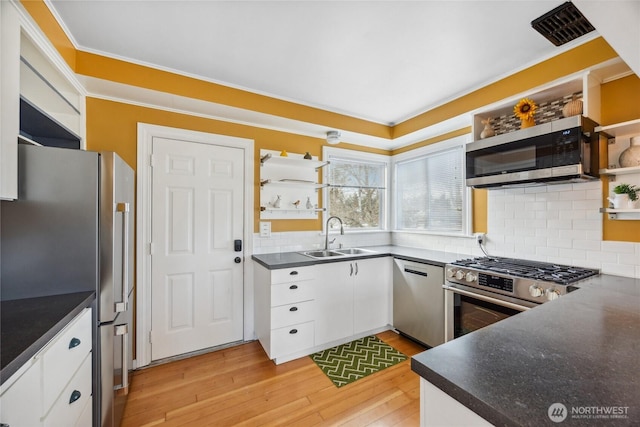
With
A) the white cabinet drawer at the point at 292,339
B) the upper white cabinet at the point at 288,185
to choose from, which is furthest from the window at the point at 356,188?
the white cabinet drawer at the point at 292,339

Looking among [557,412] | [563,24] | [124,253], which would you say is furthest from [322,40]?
[557,412]

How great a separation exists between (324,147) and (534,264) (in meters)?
2.41

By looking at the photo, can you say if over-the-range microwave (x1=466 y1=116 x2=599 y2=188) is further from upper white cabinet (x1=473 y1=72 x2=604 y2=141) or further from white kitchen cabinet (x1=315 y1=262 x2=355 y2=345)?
white kitchen cabinet (x1=315 y1=262 x2=355 y2=345)

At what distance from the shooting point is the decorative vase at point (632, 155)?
1793 millimetres

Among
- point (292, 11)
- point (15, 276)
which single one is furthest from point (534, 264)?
point (15, 276)

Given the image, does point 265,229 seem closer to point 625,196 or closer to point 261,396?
point 261,396

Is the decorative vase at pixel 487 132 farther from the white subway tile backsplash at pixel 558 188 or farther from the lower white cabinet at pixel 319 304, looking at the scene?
the lower white cabinet at pixel 319 304

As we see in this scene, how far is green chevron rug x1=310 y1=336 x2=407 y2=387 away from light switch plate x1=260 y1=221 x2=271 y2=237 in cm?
129

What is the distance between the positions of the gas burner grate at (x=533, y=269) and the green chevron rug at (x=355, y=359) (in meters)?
1.09

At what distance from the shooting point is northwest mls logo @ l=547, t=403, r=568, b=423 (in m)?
0.53

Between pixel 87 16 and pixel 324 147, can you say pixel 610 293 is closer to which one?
pixel 324 147

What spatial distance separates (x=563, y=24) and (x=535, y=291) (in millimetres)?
1673

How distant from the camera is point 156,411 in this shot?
1.87 m

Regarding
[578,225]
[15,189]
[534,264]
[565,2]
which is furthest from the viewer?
[534,264]
